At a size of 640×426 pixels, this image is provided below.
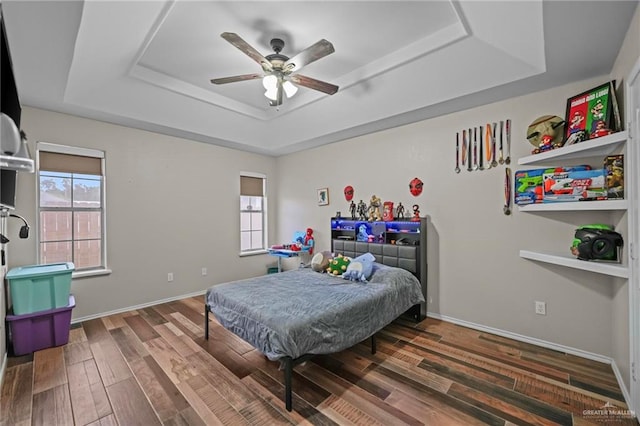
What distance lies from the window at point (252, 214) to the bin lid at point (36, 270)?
2693 mm

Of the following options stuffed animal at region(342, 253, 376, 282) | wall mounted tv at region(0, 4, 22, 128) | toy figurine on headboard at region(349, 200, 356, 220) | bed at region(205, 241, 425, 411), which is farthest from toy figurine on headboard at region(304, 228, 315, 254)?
wall mounted tv at region(0, 4, 22, 128)

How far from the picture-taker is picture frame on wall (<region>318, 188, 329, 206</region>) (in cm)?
498

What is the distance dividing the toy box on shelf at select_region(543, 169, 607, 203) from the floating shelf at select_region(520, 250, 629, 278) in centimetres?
55

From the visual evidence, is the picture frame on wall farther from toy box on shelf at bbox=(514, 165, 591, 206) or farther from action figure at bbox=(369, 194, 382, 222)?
toy box on shelf at bbox=(514, 165, 591, 206)

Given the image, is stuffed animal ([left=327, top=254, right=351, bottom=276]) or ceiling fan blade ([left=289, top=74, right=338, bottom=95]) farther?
stuffed animal ([left=327, top=254, right=351, bottom=276])

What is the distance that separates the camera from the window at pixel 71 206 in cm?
343

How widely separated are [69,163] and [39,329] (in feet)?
6.57

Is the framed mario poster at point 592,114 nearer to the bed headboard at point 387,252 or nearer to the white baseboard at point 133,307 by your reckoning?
the bed headboard at point 387,252

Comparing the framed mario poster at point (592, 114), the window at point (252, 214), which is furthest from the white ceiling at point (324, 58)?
the window at point (252, 214)

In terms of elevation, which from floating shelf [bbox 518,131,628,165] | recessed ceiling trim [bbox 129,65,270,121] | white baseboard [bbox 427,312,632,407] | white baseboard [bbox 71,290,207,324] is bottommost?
white baseboard [bbox 427,312,632,407]

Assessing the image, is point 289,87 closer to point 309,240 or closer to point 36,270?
point 309,240

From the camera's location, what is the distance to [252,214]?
5.73 m

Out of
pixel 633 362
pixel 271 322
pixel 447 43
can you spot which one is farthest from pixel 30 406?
pixel 447 43

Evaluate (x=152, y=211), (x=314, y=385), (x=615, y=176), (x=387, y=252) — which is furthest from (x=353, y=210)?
(x=152, y=211)
